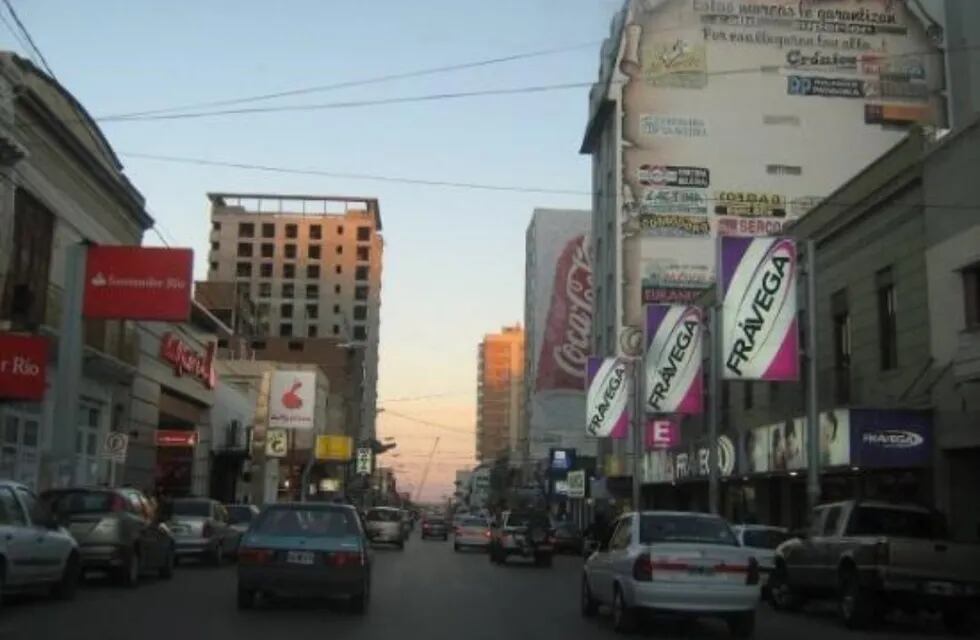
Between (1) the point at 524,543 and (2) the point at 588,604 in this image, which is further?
(1) the point at 524,543

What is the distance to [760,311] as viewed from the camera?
2772cm

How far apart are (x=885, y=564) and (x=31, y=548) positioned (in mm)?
11618

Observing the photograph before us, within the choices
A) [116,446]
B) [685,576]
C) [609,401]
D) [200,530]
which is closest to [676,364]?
[609,401]

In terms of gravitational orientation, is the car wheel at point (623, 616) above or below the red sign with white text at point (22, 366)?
below

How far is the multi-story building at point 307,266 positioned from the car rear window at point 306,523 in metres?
143

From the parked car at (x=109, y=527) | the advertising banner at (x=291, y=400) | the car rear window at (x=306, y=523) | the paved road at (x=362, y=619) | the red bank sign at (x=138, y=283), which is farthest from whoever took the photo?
the advertising banner at (x=291, y=400)

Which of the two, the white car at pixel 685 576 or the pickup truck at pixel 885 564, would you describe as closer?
the white car at pixel 685 576

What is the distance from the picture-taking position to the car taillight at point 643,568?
14180 millimetres

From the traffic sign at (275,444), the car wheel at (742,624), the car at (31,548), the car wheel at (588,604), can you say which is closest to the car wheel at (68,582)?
the car at (31,548)

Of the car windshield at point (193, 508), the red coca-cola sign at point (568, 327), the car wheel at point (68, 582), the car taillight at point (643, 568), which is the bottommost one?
the car wheel at point (68, 582)

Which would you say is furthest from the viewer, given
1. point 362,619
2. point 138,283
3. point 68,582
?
point 138,283

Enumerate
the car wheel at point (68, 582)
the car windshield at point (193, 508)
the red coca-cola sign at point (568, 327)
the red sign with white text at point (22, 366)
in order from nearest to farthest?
the car wheel at point (68, 582) < the red sign with white text at point (22, 366) < the car windshield at point (193, 508) < the red coca-cola sign at point (568, 327)

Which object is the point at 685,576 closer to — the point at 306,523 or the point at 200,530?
the point at 306,523

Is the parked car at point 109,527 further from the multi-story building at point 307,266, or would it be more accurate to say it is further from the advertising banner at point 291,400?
the multi-story building at point 307,266
